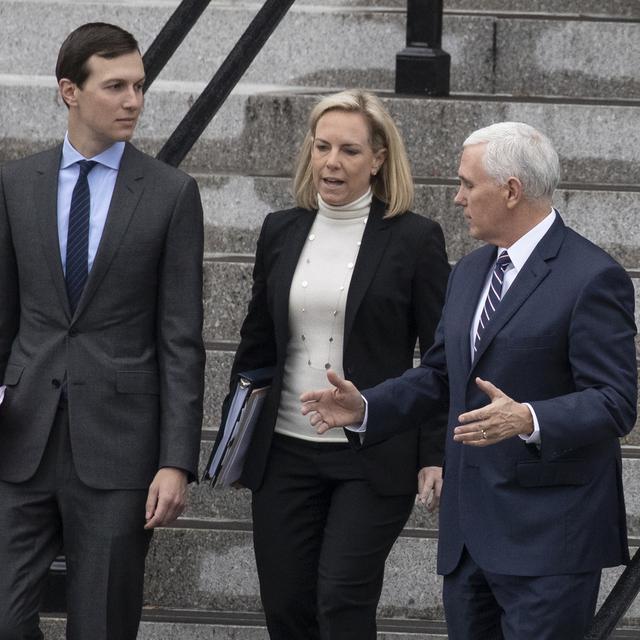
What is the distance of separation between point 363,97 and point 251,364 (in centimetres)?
81

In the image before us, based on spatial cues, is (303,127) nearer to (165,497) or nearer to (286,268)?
(286,268)

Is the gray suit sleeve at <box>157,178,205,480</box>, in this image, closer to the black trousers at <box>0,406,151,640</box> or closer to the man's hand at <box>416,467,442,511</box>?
the black trousers at <box>0,406,151,640</box>

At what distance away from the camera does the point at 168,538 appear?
5.11m

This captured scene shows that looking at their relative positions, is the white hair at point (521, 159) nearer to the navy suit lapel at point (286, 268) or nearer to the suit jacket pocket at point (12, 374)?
the navy suit lapel at point (286, 268)

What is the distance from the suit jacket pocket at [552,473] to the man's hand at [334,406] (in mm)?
471

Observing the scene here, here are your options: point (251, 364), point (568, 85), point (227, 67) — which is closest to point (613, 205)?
point (568, 85)

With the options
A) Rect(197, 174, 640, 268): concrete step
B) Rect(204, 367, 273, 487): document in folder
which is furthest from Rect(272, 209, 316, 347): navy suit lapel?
Rect(197, 174, 640, 268): concrete step

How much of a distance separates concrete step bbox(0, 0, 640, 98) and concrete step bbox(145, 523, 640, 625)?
90.5 inches

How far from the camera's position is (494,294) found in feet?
12.1

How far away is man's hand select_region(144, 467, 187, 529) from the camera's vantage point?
4.02 metres

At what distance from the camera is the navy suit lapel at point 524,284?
3596 millimetres

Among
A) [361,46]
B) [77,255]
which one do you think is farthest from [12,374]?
[361,46]

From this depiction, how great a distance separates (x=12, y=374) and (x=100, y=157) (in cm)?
60

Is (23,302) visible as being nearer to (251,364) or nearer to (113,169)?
(113,169)
